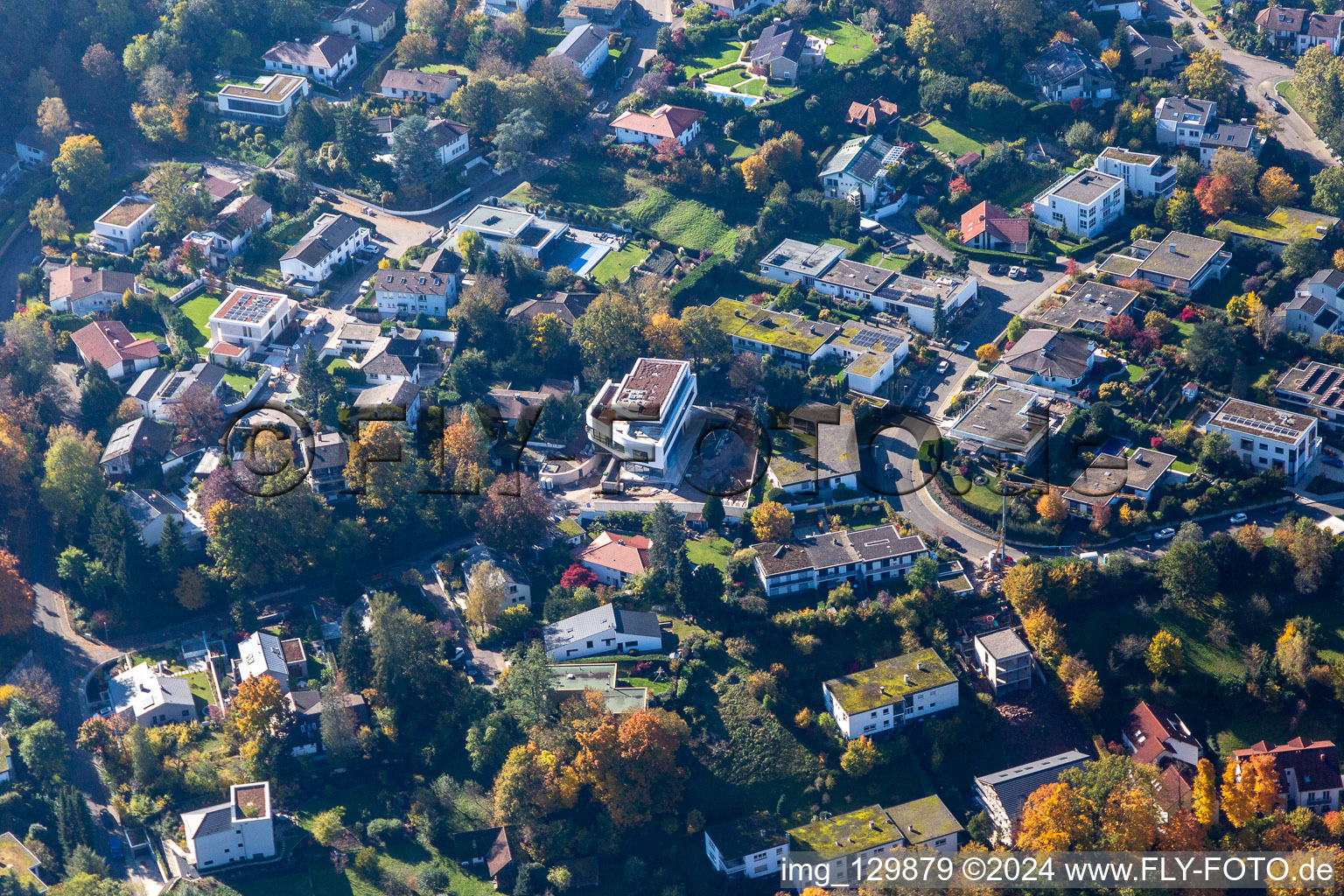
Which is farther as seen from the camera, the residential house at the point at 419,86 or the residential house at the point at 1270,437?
the residential house at the point at 419,86

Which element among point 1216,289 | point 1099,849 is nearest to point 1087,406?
point 1216,289

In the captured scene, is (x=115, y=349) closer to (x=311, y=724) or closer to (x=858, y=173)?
(x=311, y=724)

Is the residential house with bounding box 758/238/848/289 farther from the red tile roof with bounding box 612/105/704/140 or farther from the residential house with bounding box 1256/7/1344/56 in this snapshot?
the residential house with bounding box 1256/7/1344/56

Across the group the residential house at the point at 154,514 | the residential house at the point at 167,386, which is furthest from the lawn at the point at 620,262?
the residential house at the point at 154,514

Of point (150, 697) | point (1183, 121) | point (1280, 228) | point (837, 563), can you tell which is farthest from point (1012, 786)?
point (1183, 121)

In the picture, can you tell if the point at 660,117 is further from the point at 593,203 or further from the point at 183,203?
the point at 183,203

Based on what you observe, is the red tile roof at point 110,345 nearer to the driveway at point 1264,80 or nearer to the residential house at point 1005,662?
the residential house at point 1005,662
